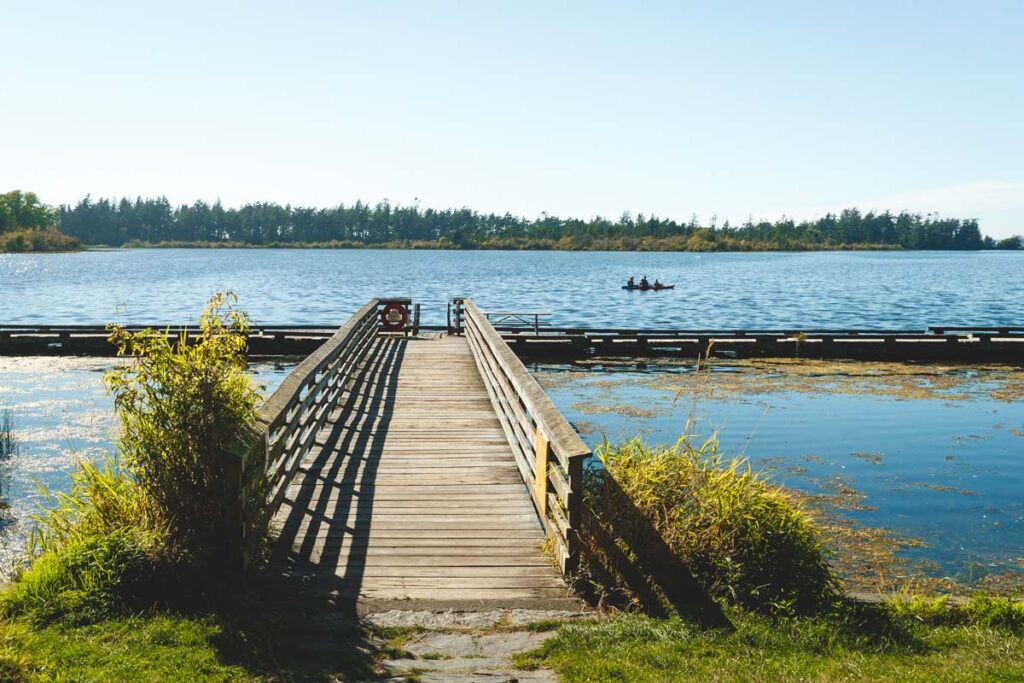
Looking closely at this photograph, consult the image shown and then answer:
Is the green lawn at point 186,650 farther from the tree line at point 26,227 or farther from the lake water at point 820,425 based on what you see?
the tree line at point 26,227

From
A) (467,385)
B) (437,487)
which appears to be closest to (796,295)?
(467,385)

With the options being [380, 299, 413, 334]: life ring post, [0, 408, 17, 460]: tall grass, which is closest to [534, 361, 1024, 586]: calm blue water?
[380, 299, 413, 334]: life ring post

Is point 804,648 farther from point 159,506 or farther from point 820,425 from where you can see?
point 820,425

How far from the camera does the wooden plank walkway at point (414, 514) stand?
6020mm

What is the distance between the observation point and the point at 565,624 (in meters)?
5.32

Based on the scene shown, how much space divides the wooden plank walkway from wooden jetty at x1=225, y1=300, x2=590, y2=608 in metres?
0.02

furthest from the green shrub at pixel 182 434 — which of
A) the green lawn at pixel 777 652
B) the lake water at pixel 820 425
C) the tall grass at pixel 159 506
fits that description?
the lake water at pixel 820 425

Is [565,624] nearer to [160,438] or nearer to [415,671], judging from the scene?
[415,671]

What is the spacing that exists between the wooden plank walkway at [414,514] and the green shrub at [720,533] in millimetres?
665

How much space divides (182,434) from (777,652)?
4059 mm

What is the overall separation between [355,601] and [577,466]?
174 centimetres

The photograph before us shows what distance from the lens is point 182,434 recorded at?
580cm

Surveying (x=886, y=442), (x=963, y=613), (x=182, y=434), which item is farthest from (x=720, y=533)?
(x=886, y=442)

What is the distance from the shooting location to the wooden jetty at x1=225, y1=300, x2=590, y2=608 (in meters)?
5.93
